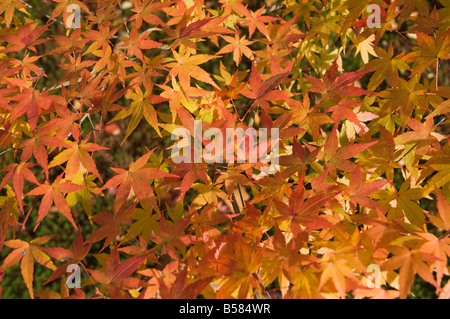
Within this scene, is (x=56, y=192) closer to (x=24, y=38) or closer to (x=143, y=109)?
(x=143, y=109)

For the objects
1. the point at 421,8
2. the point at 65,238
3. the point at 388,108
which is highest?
the point at 421,8

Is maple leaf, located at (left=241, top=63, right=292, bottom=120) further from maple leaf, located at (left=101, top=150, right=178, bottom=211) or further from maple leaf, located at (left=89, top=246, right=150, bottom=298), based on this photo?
maple leaf, located at (left=89, top=246, right=150, bottom=298)

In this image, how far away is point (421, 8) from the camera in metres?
1.01

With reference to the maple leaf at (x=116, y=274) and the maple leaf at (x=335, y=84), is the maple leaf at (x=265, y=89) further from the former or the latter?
the maple leaf at (x=116, y=274)

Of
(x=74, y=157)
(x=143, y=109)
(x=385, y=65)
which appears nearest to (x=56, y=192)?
(x=74, y=157)

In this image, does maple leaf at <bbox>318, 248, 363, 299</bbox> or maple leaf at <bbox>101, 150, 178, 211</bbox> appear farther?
maple leaf at <bbox>101, 150, 178, 211</bbox>

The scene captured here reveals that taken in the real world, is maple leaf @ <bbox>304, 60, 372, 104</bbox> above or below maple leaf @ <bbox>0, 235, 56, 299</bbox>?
above

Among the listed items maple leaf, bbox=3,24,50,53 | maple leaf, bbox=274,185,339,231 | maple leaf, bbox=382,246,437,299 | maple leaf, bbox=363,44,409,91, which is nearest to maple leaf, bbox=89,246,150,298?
maple leaf, bbox=274,185,339,231

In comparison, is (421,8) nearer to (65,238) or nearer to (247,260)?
(247,260)

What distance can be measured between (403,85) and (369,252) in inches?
20.9

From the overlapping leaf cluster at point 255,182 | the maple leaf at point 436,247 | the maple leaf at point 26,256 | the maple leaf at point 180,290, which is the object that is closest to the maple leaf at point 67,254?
the overlapping leaf cluster at point 255,182

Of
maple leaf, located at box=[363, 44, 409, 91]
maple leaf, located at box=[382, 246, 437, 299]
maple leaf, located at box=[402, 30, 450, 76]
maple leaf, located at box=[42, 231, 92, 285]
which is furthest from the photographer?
maple leaf, located at box=[363, 44, 409, 91]

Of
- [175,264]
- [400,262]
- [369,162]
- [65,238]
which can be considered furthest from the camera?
[65,238]
